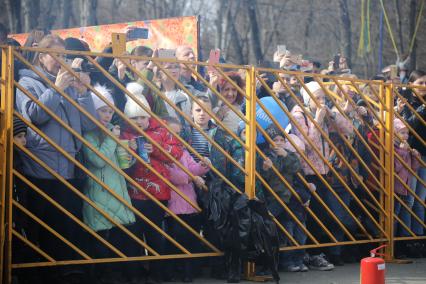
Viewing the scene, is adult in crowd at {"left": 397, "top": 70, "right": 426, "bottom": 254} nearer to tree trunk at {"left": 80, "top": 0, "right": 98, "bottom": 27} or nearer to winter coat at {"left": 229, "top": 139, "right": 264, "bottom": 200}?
winter coat at {"left": 229, "top": 139, "right": 264, "bottom": 200}

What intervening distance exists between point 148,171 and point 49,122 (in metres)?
1.02

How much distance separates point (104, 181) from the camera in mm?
7301

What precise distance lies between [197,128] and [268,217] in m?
1.05

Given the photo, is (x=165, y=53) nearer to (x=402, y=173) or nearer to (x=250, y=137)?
(x=250, y=137)

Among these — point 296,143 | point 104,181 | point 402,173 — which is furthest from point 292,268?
point 104,181

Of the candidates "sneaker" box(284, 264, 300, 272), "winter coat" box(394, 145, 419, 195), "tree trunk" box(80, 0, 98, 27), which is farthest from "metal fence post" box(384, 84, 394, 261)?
"tree trunk" box(80, 0, 98, 27)

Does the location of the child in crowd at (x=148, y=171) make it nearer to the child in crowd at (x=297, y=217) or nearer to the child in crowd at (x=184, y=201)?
the child in crowd at (x=184, y=201)

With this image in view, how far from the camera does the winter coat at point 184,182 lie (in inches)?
303

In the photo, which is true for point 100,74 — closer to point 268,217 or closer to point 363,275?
point 268,217

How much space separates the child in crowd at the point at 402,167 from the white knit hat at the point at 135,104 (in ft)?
10.6

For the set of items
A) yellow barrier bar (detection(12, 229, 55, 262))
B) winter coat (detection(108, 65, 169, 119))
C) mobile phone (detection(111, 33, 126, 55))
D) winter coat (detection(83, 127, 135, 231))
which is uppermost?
mobile phone (detection(111, 33, 126, 55))

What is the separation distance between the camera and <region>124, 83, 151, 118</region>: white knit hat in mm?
7476

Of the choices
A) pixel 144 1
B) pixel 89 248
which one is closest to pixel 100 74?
pixel 89 248

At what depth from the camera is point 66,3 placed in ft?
87.7
